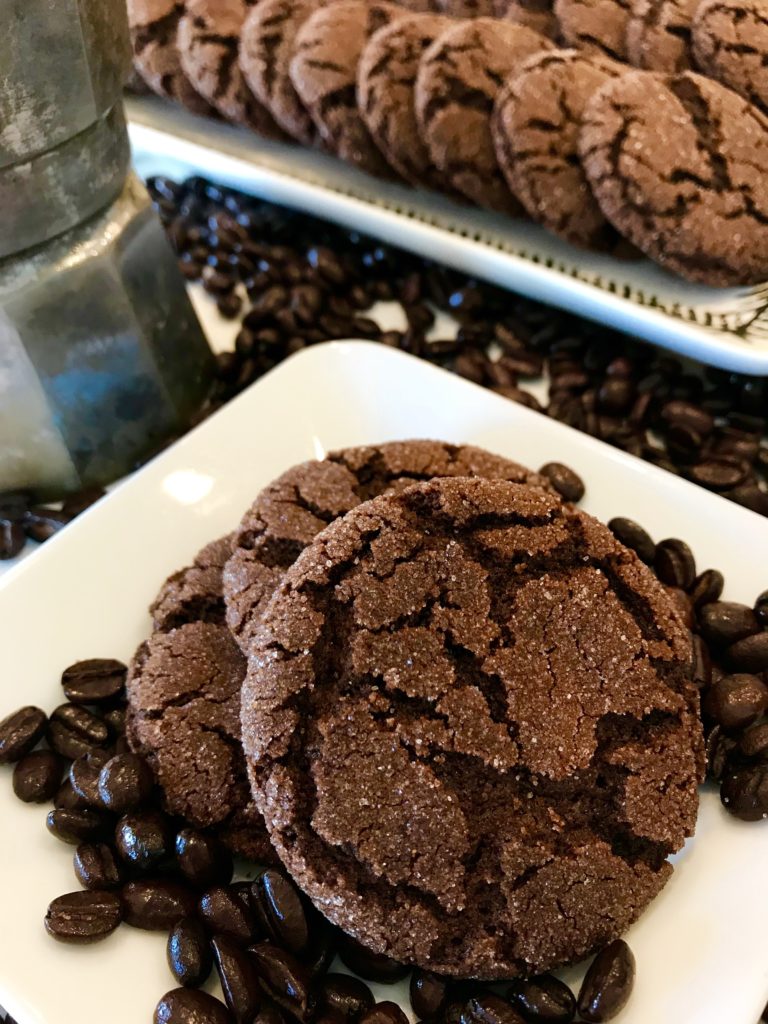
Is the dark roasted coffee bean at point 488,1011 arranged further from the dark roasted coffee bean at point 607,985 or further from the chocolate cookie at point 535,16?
the chocolate cookie at point 535,16

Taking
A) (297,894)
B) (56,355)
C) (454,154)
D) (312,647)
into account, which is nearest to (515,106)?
(454,154)

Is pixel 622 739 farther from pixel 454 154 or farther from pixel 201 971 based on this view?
pixel 454 154

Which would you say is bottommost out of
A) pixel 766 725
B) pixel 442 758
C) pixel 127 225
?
pixel 766 725

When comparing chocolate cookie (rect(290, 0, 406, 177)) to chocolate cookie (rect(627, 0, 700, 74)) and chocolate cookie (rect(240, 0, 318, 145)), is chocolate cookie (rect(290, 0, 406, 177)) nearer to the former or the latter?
chocolate cookie (rect(240, 0, 318, 145))

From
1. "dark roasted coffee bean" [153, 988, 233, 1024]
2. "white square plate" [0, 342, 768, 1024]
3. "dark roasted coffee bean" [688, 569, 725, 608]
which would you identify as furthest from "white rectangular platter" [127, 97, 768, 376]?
"dark roasted coffee bean" [153, 988, 233, 1024]

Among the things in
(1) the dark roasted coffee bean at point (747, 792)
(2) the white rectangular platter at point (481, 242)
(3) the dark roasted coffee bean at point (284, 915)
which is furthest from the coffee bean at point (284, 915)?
(2) the white rectangular platter at point (481, 242)

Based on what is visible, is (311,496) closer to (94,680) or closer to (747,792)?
(94,680)
